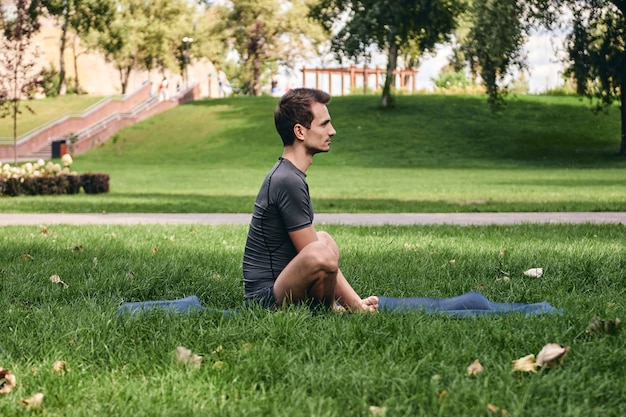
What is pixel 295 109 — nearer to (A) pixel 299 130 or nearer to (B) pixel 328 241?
(A) pixel 299 130

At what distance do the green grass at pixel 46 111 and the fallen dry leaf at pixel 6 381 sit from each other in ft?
162

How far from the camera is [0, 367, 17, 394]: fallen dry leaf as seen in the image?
3.69 metres

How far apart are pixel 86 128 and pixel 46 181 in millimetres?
29110

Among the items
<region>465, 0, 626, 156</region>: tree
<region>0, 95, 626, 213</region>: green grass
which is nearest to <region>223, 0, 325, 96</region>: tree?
<region>0, 95, 626, 213</region>: green grass

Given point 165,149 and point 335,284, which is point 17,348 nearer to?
point 335,284

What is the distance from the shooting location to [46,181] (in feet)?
71.0

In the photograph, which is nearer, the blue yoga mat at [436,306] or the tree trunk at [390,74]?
the blue yoga mat at [436,306]

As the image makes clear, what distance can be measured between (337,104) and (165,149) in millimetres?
12582

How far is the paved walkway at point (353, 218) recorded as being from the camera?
43.1ft

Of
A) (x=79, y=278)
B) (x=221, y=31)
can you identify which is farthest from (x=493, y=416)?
(x=221, y=31)

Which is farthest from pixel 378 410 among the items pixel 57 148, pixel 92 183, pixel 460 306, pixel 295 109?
pixel 57 148

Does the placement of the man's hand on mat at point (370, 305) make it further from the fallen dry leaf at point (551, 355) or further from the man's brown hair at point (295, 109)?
the fallen dry leaf at point (551, 355)

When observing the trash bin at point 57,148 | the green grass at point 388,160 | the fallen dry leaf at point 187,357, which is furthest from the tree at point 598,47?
the fallen dry leaf at point 187,357

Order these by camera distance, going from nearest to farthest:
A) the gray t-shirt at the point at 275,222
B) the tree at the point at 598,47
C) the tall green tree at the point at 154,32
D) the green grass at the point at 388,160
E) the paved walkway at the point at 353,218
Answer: the gray t-shirt at the point at 275,222 → the paved walkway at the point at 353,218 → the green grass at the point at 388,160 → the tree at the point at 598,47 → the tall green tree at the point at 154,32
